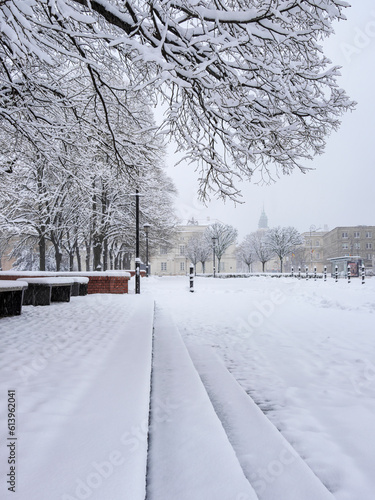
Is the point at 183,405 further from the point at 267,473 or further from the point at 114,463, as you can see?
the point at 114,463

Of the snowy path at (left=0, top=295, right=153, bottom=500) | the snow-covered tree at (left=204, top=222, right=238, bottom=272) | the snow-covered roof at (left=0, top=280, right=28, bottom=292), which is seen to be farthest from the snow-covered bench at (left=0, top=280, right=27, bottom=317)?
the snow-covered tree at (left=204, top=222, right=238, bottom=272)

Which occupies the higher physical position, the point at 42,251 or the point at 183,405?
the point at 42,251

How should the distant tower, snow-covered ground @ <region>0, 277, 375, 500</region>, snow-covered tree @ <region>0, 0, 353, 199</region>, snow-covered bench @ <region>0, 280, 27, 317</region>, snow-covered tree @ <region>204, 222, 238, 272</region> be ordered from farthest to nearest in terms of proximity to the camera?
the distant tower, snow-covered tree @ <region>204, 222, 238, 272</region>, snow-covered bench @ <region>0, 280, 27, 317</region>, snow-covered tree @ <region>0, 0, 353, 199</region>, snow-covered ground @ <region>0, 277, 375, 500</region>

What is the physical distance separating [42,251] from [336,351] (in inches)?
688

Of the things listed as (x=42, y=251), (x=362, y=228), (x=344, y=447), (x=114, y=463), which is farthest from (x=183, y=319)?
(x=362, y=228)

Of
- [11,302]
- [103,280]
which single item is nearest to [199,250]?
[103,280]

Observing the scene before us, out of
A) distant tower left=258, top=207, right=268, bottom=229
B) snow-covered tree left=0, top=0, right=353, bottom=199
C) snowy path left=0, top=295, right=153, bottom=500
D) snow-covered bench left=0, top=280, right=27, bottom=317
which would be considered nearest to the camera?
snowy path left=0, top=295, right=153, bottom=500

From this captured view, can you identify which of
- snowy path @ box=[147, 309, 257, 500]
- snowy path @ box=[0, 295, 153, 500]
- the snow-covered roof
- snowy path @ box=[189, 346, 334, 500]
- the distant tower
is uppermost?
the distant tower

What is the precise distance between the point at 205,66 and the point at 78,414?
3.20m

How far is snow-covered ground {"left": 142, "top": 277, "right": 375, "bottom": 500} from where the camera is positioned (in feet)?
5.91

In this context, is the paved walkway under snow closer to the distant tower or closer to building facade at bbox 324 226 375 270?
building facade at bbox 324 226 375 270

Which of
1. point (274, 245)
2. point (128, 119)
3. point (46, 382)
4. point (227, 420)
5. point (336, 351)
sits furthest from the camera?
point (274, 245)

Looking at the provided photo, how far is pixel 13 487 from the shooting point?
1.19 m

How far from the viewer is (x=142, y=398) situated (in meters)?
2.04
